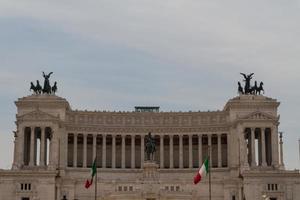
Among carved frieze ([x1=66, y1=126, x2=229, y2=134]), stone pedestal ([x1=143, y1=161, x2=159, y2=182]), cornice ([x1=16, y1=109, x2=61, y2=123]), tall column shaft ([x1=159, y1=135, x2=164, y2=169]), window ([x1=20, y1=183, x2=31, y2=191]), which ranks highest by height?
cornice ([x1=16, y1=109, x2=61, y2=123])

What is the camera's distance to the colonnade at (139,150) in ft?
459

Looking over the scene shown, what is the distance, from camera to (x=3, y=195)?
12138cm

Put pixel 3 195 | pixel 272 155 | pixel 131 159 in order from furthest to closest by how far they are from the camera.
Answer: pixel 131 159, pixel 272 155, pixel 3 195

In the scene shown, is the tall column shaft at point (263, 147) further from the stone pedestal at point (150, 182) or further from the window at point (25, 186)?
the window at point (25, 186)

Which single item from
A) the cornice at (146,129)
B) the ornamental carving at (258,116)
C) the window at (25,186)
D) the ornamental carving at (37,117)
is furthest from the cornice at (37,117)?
the ornamental carving at (258,116)

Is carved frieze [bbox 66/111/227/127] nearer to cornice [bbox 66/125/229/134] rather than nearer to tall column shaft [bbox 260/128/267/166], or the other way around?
cornice [bbox 66/125/229/134]

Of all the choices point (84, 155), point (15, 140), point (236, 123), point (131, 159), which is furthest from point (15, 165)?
point (236, 123)

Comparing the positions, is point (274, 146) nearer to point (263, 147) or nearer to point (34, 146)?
point (263, 147)

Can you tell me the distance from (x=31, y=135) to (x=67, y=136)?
315 inches

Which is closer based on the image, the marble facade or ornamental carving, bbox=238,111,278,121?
the marble facade

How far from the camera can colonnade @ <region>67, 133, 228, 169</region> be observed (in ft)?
459

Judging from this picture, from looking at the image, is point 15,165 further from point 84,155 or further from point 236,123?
point 236,123

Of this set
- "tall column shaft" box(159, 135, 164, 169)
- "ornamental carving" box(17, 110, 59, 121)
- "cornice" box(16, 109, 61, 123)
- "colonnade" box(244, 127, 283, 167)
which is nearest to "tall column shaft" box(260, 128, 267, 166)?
"colonnade" box(244, 127, 283, 167)

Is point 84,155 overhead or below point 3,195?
overhead
